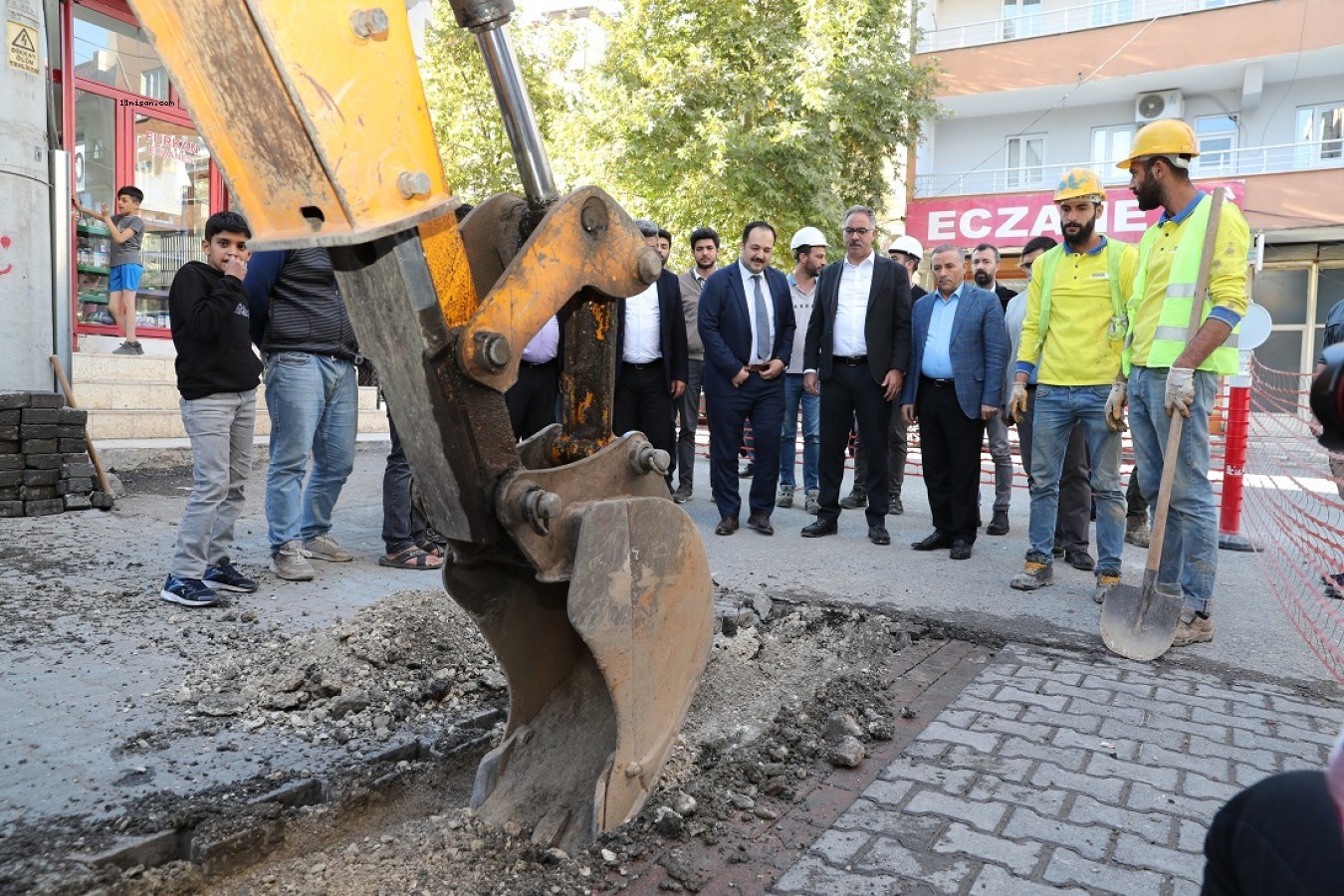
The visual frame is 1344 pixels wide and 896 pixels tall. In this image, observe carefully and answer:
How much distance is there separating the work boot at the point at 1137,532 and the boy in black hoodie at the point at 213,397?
5865mm

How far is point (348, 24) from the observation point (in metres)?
1.92

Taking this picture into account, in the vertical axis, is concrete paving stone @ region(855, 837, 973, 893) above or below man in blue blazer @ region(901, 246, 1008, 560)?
below

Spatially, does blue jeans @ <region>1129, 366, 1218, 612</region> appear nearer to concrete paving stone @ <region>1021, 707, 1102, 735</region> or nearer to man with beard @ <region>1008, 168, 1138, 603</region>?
man with beard @ <region>1008, 168, 1138, 603</region>

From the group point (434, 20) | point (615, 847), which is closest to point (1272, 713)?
point (615, 847)

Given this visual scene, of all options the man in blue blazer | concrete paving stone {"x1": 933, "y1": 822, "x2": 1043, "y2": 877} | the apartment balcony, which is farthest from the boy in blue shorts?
the apartment balcony

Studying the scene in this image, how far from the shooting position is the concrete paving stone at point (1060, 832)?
2.66 meters

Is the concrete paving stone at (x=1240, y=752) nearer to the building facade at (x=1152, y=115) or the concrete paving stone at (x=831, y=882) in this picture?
the concrete paving stone at (x=831, y=882)

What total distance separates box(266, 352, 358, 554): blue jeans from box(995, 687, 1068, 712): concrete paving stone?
374cm

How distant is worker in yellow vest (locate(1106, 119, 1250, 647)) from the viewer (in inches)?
181

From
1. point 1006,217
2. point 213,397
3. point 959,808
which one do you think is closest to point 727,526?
point 213,397

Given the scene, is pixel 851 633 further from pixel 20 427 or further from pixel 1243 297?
pixel 20 427

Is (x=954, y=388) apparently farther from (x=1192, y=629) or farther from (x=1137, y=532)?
(x=1192, y=629)

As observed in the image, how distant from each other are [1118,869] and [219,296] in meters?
4.56

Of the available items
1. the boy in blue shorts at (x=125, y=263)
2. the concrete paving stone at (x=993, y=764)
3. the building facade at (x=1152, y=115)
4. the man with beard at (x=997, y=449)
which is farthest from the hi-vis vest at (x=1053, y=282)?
the building facade at (x=1152, y=115)
